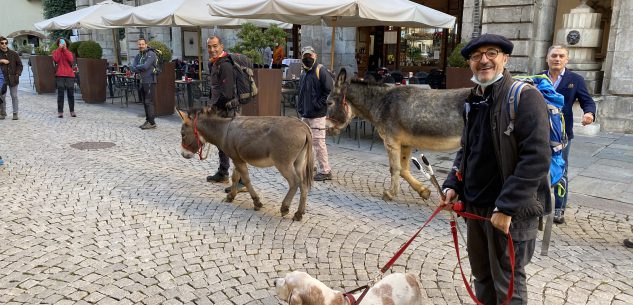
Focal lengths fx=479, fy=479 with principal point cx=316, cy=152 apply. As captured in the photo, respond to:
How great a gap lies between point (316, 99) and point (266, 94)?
3818 mm

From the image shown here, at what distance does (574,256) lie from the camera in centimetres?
449

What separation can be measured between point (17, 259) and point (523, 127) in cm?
441

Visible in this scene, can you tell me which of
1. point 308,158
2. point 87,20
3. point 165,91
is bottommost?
point 308,158

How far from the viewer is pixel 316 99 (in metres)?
7.02

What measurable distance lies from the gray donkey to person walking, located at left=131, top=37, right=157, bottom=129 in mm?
5866

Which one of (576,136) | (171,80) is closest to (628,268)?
(576,136)

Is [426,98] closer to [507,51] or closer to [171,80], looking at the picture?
[507,51]

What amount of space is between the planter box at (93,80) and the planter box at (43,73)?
3248 millimetres

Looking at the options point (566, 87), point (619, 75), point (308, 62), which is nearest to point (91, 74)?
point (308, 62)

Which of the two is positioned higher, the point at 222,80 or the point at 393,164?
the point at 222,80

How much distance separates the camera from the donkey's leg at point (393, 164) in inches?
239

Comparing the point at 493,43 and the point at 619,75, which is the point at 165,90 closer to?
the point at 619,75

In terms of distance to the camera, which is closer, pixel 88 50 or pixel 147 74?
pixel 147 74

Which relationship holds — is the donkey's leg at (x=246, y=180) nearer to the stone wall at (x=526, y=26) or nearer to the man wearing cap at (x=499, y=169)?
the man wearing cap at (x=499, y=169)
